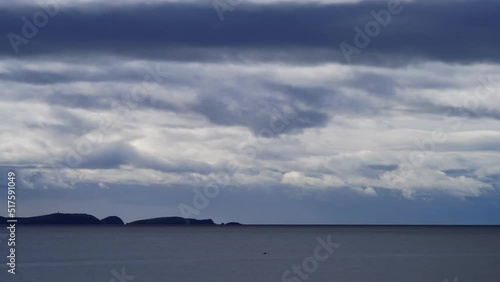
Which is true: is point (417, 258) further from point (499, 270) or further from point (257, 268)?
point (257, 268)

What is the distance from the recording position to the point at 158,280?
109625mm

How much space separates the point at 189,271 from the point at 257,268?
12620 millimetres

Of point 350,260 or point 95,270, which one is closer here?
point 95,270

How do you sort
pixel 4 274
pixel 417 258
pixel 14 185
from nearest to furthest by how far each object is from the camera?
pixel 14 185 < pixel 4 274 < pixel 417 258

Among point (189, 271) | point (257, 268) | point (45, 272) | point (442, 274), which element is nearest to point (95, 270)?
point (45, 272)

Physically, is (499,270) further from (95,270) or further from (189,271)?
(95,270)

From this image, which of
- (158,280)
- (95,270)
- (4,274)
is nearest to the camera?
(158,280)

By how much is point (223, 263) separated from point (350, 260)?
2591cm

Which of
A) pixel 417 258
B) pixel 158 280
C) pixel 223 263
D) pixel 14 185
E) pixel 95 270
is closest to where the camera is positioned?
pixel 14 185

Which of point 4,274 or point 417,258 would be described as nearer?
point 4,274

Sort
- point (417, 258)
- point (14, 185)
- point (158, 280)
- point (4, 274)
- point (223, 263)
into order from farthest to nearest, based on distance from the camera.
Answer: point (417, 258), point (223, 263), point (4, 274), point (158, 280), point (14, 185)

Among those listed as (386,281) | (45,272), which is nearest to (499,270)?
(386,281)

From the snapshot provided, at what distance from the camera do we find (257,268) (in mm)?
128875

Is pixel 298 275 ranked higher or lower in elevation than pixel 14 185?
lower
